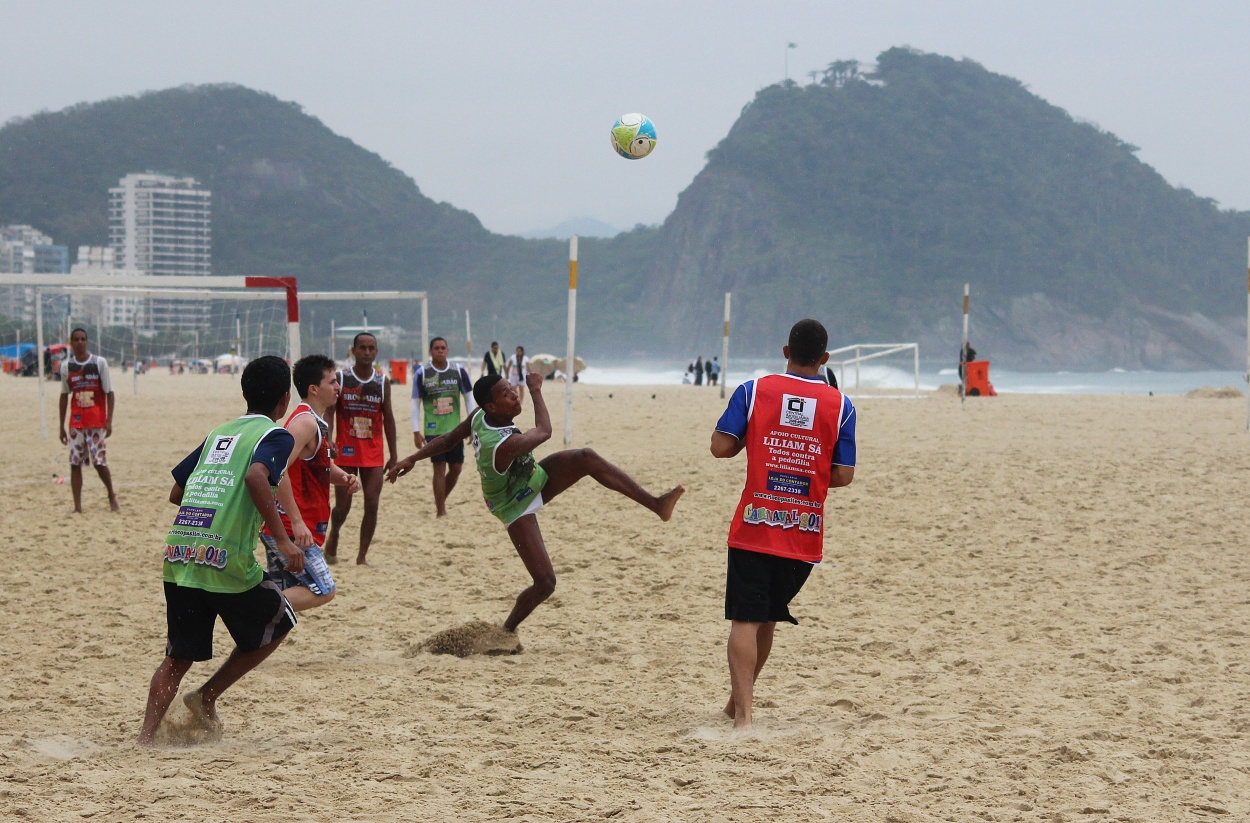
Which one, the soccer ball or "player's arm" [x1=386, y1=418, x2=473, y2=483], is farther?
the soccer ball

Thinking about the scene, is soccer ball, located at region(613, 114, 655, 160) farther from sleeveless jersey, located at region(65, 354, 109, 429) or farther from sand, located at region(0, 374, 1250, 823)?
sleeveless jersey, located at region(65, 354, 109, 429)

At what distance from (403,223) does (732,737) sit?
149 metres

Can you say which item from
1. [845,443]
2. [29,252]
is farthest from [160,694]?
[29,252]

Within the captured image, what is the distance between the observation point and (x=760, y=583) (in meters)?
4.02

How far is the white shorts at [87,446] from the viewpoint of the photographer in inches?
359

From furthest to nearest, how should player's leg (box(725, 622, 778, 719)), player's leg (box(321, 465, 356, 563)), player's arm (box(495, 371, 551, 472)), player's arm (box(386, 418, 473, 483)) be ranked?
player's leg (box(321, 465, 356, 563)) < player's arm (box(386, 418, 473, 483)) < player's arm (box(495, 371, 551, 472)) < player's leg (box(725, 622, 778, 719))

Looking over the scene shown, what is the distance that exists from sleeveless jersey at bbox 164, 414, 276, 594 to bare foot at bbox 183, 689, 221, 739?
45 cm

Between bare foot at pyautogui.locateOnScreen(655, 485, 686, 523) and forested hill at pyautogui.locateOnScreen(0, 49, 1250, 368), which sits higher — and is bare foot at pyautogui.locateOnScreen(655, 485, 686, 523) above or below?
below

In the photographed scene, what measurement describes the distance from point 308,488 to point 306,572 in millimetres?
796

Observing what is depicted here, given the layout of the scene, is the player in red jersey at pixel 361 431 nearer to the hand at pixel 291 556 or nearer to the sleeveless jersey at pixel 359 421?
the sleeveless jersey at pixel 359 421

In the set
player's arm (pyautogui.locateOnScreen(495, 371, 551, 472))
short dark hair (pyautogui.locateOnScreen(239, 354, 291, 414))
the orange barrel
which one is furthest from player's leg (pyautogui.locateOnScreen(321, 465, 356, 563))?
the orange barrel

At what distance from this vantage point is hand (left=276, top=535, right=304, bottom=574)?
3.90m

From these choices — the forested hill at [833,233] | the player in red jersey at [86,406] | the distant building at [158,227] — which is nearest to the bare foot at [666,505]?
the player in red jersey at [86,406]

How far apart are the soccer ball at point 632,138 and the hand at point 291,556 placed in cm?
565
